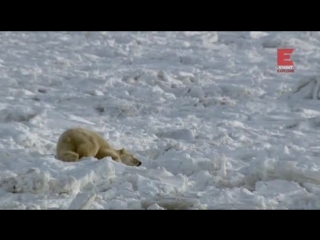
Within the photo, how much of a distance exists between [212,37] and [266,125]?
5.91 meters

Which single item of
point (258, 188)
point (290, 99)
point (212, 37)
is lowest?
point (258, 188)

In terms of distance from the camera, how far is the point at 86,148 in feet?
20.4

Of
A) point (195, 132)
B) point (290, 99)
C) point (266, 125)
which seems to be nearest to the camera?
point (195, 132)

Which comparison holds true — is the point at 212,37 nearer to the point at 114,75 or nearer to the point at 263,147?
the point at 114,75

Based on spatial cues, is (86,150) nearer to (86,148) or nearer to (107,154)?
(86,148)

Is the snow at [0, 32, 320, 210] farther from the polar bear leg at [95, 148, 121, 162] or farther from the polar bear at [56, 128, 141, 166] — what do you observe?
the polar bear leg at [95, 148, 121, 162]

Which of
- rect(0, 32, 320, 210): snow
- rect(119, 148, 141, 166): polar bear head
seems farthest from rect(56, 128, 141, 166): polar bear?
rect(0, 32, 320, 210): snow

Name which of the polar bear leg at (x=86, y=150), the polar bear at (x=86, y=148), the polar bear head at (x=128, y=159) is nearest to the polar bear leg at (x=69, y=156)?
the polar bear at (x=86, y=148)

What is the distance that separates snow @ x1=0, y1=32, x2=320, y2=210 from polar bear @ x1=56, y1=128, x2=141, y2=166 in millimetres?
204

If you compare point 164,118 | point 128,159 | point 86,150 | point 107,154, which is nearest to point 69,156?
point 86,150

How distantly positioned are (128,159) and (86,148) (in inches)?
16.9

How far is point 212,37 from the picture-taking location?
45.6 feet

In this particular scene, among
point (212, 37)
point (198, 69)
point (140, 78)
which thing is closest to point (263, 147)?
point (140, 78)

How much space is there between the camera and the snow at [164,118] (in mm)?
5105
